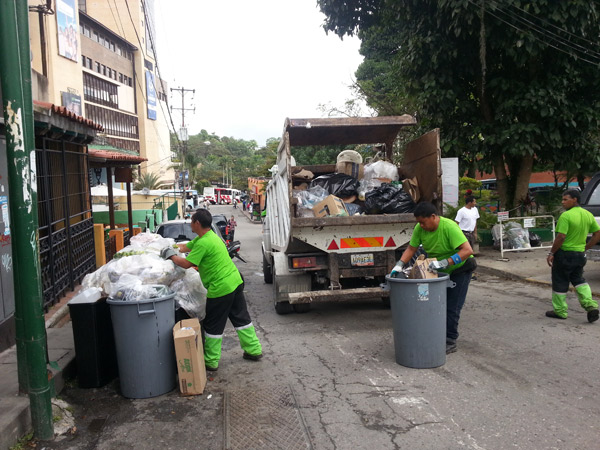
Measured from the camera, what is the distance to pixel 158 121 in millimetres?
63250

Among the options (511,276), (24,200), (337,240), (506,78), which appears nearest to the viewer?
(24,200)

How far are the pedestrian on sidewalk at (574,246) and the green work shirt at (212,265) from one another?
4093mm

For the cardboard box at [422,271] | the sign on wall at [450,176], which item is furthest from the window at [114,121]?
the cardboard box at [422,271]

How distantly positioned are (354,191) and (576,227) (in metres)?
2.90

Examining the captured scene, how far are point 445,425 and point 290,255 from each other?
3.51m

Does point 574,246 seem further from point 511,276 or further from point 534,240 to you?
point 534,240

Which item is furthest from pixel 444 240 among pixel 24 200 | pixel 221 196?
pixel 221 196

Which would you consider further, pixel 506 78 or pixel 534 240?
pixel 534 240

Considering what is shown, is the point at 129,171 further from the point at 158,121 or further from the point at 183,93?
the point at 158,121

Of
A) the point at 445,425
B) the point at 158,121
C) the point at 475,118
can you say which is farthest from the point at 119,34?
the point at 445,425

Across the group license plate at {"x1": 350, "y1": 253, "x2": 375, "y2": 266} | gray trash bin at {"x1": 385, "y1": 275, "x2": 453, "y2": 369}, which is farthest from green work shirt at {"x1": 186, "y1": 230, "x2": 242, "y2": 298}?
license plate at {"x1": 350, "y1": 253, "x2": 375, "y2": 266}

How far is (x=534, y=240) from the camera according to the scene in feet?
41.9

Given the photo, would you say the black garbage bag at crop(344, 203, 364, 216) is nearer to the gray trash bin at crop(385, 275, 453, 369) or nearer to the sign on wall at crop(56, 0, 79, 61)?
the gray trash bin at crop(385, 275, 453, 369)

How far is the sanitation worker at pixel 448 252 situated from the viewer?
195 inches
